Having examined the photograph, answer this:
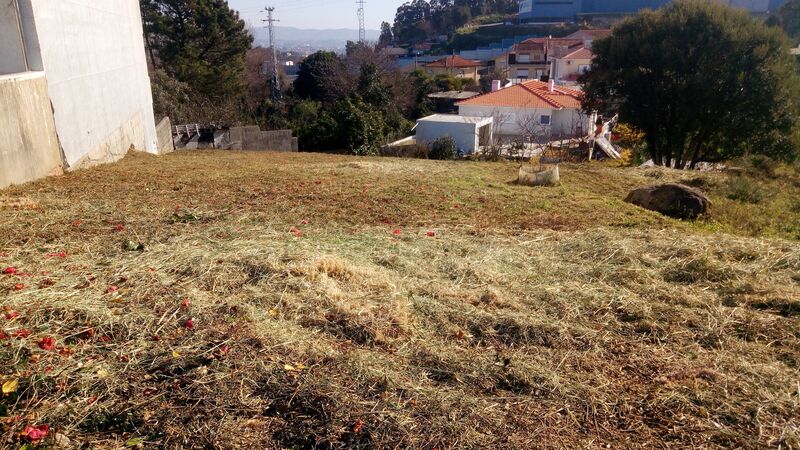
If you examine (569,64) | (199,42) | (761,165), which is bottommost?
(761,165)

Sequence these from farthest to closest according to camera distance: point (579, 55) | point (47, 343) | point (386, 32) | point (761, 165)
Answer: point (386, 32) < point (579, 55) < point (761, 165) < point (47, 343)

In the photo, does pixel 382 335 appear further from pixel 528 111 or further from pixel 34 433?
pixel 528 111

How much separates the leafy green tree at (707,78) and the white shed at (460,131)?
23.1ft

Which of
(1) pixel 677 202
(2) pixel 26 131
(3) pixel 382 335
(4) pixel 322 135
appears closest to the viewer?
(3) pixel 382 335

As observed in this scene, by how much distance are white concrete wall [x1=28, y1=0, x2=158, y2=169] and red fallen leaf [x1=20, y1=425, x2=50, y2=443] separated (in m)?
7.11

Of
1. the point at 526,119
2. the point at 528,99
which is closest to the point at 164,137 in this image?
the point at 526,119

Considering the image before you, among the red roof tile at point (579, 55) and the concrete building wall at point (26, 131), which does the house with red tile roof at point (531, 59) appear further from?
the concrete building wall at point (26, 131)

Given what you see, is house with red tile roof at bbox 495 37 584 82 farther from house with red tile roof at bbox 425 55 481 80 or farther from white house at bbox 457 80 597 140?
white house at bbox 457 80 597 140

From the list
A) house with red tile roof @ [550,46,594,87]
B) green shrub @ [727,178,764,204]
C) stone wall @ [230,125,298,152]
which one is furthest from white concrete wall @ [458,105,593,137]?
house with red tile roof @ [550,46,594,87]

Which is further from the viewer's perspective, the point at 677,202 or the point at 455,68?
the point at 455,68

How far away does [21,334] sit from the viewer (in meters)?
2.79

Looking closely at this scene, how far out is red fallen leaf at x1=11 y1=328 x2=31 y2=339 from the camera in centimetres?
277

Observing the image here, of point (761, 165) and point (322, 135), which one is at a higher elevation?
point (761, 165)

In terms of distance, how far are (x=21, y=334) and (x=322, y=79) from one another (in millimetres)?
30648
